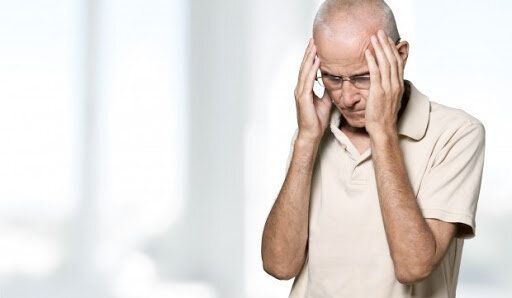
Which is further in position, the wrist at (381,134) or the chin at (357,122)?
the chin at (357,122)

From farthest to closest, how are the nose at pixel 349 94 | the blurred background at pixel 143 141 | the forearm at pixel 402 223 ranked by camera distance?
1. the blurred background at pixel 143 141
2. the nose at pixel 349 94
3. the forearm at pixel 402 223

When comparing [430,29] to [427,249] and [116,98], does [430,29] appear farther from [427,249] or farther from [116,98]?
[427,249]

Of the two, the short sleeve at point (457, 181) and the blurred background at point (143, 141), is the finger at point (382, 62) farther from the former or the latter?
the blurred background at point (143, 141)

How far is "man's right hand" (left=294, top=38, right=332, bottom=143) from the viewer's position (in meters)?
2.05

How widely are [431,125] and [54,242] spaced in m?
2.96

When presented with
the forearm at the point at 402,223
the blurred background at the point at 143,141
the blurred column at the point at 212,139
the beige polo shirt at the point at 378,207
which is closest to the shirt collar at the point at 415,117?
the beige polo shirt at the point at 378,207

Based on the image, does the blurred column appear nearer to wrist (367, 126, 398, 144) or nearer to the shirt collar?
the shirt collar

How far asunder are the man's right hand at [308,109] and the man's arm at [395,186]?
0.16 meters

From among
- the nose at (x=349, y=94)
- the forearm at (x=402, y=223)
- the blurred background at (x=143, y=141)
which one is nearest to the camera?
the forearm at (x=402, y=223)

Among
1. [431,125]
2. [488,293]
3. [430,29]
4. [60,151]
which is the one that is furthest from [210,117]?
[431,125]

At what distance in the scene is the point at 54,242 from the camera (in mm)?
4645

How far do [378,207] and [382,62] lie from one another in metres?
0.29

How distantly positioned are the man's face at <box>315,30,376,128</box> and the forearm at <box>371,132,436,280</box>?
0.14m

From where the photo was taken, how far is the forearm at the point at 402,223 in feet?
6.14
